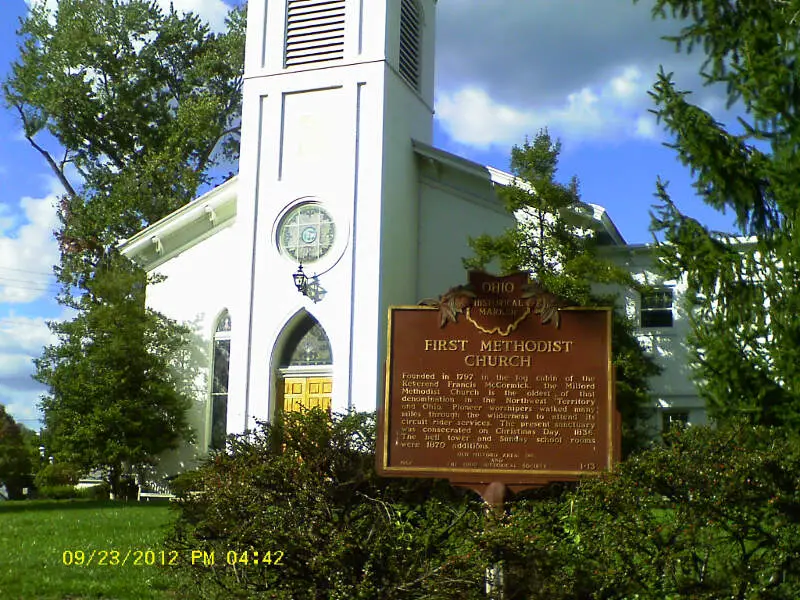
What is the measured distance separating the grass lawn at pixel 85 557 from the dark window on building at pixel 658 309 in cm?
1028

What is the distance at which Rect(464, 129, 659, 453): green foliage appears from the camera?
1677 centimetres

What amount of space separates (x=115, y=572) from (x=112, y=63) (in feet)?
80.5

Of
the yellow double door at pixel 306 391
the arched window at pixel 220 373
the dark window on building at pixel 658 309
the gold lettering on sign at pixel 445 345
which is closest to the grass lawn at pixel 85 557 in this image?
the gold lettering on sign at pixel 445 345

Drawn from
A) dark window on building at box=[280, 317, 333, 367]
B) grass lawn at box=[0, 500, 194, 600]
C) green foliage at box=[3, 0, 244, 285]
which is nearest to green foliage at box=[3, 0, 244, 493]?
green foliage at box=[3, 0, 244, 285]

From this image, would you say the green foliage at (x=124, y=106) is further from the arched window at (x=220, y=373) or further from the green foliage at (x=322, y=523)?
the green foliage at (x=322, y=523)

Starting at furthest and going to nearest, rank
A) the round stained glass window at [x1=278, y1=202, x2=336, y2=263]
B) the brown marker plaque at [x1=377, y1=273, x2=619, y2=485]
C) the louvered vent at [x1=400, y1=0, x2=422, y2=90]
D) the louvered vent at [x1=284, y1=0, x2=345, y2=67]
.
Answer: the louvered vent at [x1=400, y1=0, x2=422, y2=90] → the louvered vent at [x1=284, y1=0, x2=345, y2=67] → the round stained glass window at [x1=278, y1=202, x2=336, y2=263] → the brown marker plaque at [x1=377, y1=273, x2=619, y2=485]

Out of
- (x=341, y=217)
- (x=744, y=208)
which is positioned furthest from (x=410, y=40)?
(x=744, y=208)

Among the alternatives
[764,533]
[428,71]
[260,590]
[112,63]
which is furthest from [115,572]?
[112,63]

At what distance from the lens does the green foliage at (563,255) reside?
55.0 feet

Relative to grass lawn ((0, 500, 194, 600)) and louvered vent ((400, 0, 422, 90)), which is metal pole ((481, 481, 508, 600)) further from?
louvered vent ((400, 0, 422, 90))

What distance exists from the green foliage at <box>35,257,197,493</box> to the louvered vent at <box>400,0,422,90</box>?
752cm

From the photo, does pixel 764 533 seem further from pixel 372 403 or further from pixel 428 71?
pixel 428 71

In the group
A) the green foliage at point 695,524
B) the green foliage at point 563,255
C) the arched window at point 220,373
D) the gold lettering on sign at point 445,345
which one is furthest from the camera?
the arched window at point 220,373

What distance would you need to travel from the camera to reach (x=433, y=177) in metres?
20.7
